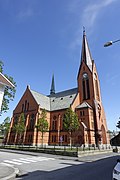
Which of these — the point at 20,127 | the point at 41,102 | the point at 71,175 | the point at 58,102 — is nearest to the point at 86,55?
the point at 58,102

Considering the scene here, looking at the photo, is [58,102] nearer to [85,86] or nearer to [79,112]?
[85,86]

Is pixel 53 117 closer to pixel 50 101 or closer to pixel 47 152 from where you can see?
pixel 50 101

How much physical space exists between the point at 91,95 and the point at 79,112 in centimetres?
640

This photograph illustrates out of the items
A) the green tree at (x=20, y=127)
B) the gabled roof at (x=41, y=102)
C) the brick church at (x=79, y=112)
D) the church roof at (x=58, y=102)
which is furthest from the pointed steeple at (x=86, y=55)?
the green tree at (x=20, y=127)

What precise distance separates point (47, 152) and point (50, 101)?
32348 mm

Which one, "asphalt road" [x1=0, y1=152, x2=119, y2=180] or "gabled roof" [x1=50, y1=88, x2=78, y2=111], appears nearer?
"asphalt road" [x1=0, y1=152, x2=119, y2=180]

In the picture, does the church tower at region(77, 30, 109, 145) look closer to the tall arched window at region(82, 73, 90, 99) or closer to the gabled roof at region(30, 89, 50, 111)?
the tall arched window at region(82, 73, 90, 99)

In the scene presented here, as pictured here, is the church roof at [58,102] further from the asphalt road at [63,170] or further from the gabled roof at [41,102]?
the asphalt road at [63,170]

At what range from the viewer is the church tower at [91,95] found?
4000cm

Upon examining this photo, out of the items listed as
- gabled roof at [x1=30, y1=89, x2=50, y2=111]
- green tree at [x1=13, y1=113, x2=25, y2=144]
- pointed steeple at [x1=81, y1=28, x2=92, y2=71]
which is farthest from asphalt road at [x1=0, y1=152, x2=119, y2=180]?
pointed steeple at [x1=81, y1=28, x2=92, y2=71]

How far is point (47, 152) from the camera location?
24172mm

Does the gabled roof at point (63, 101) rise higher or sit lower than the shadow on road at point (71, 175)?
higher

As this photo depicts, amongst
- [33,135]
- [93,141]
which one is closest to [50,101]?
[33,135]

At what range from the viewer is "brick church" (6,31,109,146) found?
39500mm
